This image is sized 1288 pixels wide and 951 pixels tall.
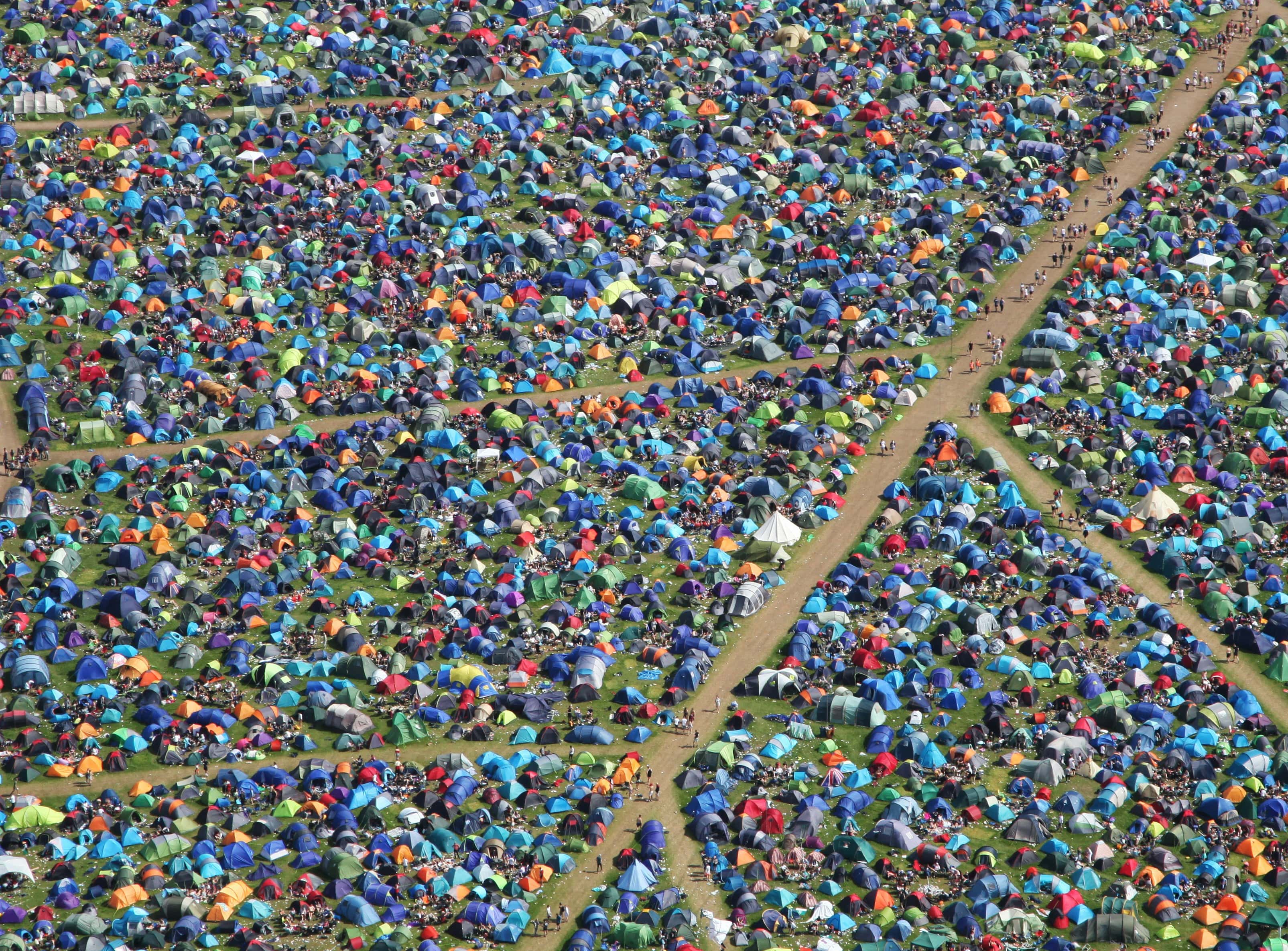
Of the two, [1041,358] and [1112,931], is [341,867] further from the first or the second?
[1041,358]

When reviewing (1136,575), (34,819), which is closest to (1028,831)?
(1136,575)

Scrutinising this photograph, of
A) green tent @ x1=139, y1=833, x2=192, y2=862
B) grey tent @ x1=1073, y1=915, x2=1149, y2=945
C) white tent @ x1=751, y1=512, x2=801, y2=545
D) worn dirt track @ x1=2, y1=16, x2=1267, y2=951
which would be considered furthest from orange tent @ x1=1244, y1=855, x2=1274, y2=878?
green tent @ x1=139, y1=833, x2=192, y2=862

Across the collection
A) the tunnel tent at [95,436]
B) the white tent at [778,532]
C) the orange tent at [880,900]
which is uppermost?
the tunnel tent at [95,436]

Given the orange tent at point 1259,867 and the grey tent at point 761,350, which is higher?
the grey tent at point 761,350

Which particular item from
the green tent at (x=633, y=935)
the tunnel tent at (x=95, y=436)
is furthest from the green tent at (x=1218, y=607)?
the tunnel tent at (x=95, y=436)

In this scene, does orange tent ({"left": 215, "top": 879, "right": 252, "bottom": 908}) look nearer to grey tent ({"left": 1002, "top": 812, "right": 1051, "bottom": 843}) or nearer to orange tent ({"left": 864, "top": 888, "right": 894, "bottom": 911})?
orange tent ({"left": 864, "top": 888, "right": 894, "bottom": 911})

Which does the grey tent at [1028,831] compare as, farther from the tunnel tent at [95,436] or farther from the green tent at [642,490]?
the tunnel tent at [95,436]

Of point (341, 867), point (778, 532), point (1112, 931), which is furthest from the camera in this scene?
point (778, 532)
